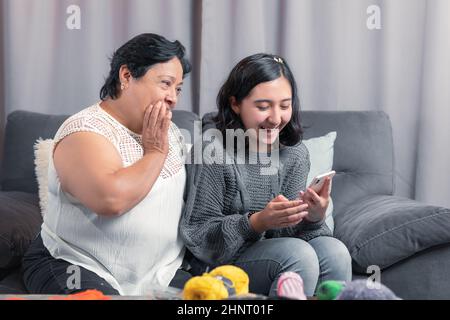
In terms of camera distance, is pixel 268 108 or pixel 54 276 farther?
pixel 268 108

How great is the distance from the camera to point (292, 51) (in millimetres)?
2703

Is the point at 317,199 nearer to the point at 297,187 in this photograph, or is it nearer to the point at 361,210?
the point at 297,187

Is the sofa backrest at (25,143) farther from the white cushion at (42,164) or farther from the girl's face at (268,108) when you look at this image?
the girl's face at (268,108)

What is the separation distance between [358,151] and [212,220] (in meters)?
0.77

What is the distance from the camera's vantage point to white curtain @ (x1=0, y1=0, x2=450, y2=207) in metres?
2.68

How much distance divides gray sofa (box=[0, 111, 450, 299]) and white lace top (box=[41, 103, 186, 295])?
0.75 feet

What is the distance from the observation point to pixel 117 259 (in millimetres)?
1710

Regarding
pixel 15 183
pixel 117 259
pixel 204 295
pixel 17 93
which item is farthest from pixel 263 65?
pixel 17 93

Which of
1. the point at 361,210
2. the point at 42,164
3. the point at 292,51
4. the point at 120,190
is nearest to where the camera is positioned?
the point at 120,190

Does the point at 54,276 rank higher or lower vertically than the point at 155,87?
lower

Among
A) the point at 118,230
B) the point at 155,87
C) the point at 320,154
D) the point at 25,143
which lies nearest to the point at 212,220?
the point at 118,230

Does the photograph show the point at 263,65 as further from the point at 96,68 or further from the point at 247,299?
the point at 96,68

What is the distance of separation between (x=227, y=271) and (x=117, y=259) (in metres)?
0.44

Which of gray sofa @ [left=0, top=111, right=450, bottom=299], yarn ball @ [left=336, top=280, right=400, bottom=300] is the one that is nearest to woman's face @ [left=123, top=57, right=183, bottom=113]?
gray sofa @ [left=0, top=111, right=450, bottom=299]
